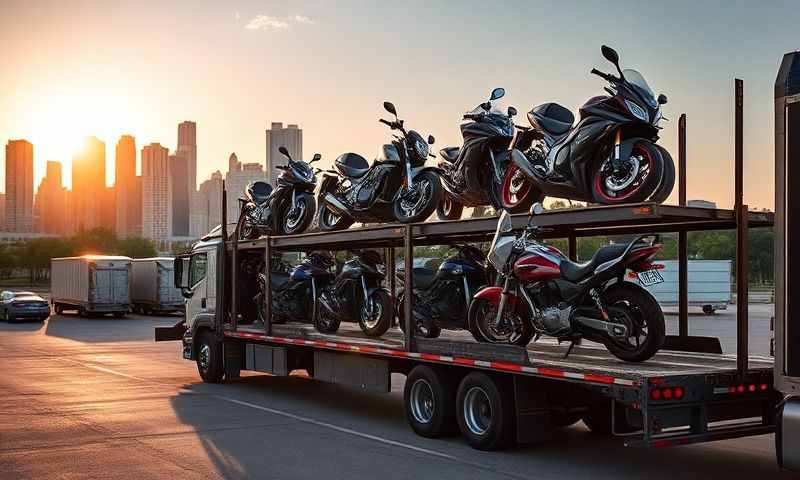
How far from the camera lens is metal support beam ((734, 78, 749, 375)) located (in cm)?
781

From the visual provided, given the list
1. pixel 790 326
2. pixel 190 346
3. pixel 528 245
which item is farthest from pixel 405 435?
pixel 190 346

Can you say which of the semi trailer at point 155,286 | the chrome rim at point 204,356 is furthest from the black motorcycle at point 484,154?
the semi trailer at point 155,286

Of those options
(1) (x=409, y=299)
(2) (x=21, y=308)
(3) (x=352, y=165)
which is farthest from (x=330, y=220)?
(2) (x=21, y=308)

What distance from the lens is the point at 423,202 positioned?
468 inches

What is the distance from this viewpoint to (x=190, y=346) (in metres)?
16.4

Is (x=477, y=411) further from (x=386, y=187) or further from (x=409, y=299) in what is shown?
(x=386, y=187)

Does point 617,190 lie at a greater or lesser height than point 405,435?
greater

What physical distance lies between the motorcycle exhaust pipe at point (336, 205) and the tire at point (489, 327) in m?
3.83

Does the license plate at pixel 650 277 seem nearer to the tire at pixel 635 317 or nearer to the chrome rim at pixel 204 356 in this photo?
the tire at pixel 635 317

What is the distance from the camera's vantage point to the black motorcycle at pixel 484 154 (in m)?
11.2

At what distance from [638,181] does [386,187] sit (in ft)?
16.4

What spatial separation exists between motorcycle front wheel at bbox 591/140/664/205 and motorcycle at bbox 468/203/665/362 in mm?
513

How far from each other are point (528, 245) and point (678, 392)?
2.72m

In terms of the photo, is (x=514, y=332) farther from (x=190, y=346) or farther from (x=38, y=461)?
(x=190, y=346)
